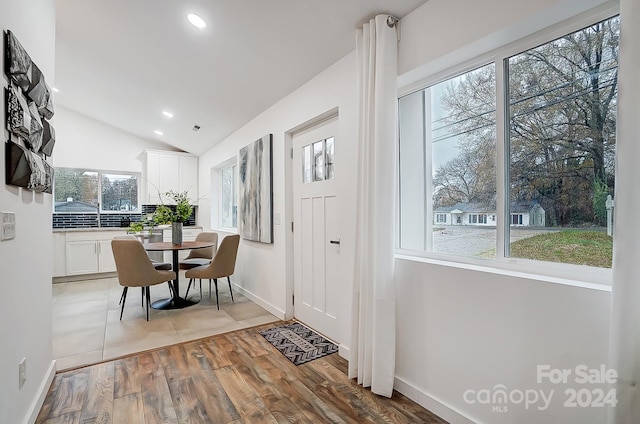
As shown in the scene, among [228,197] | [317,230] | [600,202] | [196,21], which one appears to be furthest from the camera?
[228,197]

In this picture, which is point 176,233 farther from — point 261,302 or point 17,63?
point 17,63

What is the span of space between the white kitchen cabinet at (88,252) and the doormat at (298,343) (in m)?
4.30

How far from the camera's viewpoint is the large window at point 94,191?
600 cm

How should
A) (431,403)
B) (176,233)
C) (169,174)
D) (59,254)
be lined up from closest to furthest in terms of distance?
(431,403) < (176,233) < (59,254) < (169,174)

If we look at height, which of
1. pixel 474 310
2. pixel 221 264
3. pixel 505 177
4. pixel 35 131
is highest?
pixel 35 131

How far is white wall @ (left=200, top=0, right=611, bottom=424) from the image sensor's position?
1344 millimetres

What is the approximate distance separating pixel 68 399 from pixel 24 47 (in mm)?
2134

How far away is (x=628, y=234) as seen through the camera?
1.10 meters

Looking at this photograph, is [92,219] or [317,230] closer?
[317,230]

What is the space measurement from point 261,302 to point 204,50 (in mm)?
2886

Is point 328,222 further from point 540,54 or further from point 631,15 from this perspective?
point 631,15

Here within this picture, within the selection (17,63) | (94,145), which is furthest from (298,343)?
(94,145)

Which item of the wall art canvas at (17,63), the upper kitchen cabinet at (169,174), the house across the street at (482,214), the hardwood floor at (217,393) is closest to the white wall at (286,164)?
the hardwood floor at (217,393)

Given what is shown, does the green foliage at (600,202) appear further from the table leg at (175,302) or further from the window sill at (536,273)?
the table leg at (175,302)
